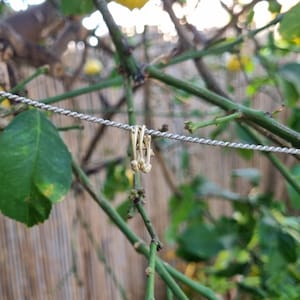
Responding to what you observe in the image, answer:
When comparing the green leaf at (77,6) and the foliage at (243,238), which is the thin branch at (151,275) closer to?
the green leaf at (77,6)

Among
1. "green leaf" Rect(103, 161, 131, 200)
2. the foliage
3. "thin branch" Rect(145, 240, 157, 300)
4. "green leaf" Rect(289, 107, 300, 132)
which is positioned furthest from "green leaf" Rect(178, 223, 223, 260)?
"thin branch" Rect(145, 240, 157, 300)

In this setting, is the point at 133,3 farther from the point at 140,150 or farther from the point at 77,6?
the point at 140,150

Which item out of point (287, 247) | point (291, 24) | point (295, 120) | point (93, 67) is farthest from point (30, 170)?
point (93, 67)

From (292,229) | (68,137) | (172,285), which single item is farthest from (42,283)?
(172,285)

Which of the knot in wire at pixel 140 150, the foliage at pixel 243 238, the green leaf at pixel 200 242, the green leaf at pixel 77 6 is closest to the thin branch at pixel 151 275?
the knot in wire at pixel 140 150

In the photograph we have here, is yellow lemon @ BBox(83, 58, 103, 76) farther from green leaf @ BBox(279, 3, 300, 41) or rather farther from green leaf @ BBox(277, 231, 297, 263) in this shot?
green leaf @ BBox(279, 3, 300, 41)
